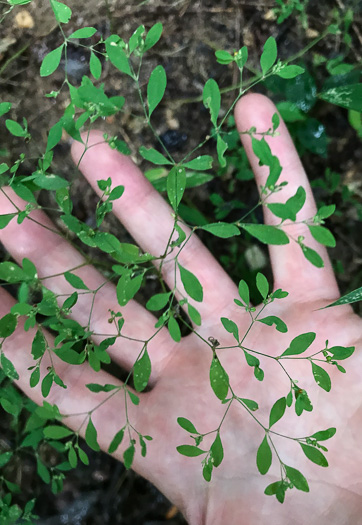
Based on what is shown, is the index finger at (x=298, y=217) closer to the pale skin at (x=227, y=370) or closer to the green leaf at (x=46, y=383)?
the pale skin at (x=227, y=370)

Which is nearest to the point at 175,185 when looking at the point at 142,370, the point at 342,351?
the point at 142,370

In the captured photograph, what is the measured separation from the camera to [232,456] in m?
1.76

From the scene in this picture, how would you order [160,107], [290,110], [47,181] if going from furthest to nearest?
1. [160,107]
2. [290,110]
3. [47,181]

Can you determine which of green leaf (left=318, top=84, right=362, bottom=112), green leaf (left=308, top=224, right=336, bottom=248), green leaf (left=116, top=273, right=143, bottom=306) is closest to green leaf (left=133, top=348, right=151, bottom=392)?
green leaf (left=116, top=273, right=143, bottom=306)

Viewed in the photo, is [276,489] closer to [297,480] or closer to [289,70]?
[297,480]

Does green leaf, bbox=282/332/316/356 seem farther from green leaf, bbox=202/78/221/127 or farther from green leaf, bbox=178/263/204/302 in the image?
green leaf, bbox=202/78/221/127

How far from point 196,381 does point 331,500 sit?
61 cm

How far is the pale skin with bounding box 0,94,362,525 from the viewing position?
1684 mm

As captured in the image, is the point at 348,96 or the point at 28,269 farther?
the point at 348,96

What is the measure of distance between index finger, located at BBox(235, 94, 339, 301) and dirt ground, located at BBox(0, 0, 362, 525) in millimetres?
498

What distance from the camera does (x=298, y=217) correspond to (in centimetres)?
188

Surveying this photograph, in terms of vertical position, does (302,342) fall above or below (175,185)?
below

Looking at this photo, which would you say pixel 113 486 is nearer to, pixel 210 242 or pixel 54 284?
pixel 54 284

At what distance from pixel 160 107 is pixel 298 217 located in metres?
1.04
